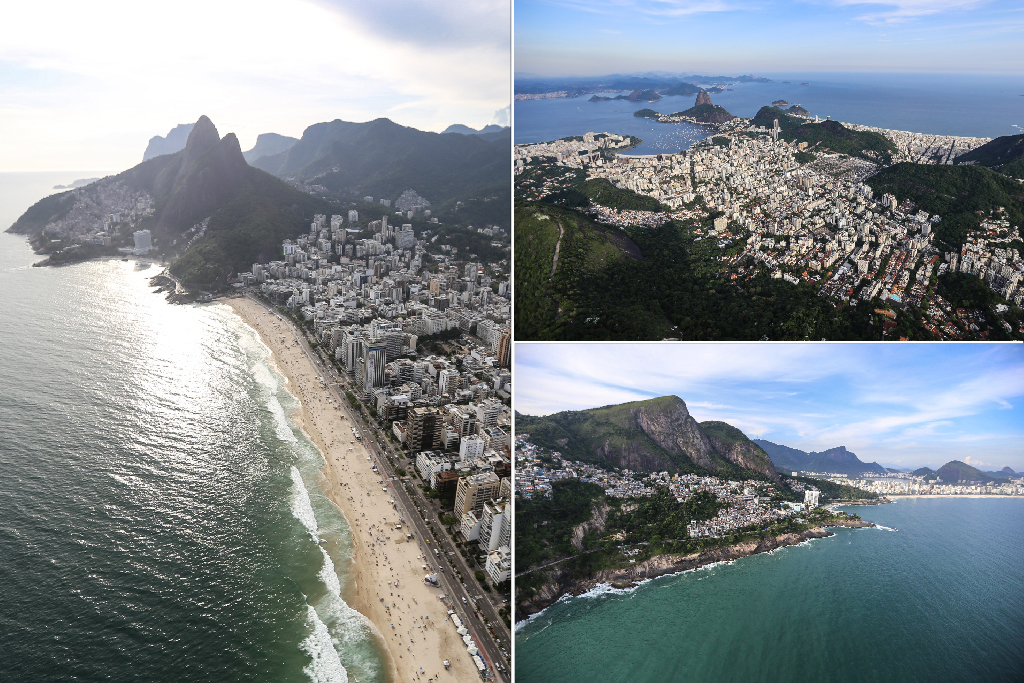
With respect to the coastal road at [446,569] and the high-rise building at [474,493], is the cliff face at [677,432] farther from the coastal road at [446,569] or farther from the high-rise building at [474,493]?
the high-rise building at [474,493]

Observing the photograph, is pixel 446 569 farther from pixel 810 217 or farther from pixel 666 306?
pixel 810 217

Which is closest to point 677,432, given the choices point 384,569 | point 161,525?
point 384,569

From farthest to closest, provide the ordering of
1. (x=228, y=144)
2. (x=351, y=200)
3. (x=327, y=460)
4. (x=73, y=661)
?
(x=351, y=200) < (x=228, y=144) < (x=327, y=460) < (x=73, y=661)

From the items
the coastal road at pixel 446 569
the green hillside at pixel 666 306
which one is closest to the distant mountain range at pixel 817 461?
the green hillside at pixel 666 306

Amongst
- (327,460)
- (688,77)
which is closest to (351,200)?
(327,460)

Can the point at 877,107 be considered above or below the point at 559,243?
above

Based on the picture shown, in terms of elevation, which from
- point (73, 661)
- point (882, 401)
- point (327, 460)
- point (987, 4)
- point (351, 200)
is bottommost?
point (73, 661)

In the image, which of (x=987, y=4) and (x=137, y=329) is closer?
(x=987, y=4)

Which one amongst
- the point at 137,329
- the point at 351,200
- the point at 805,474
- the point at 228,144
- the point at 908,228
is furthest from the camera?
the point at 351,200

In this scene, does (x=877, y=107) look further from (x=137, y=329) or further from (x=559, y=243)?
(x=137, y=329)
